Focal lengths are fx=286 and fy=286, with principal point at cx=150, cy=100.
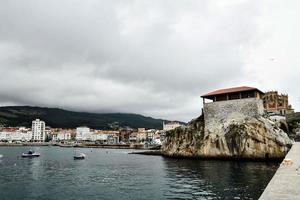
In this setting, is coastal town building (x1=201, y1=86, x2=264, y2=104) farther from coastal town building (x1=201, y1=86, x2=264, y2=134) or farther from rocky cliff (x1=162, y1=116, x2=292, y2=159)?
rocky cliff (x1=162, y1=116, x2=292, y2=159)

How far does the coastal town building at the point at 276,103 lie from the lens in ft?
353

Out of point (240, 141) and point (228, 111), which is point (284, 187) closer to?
point (240, 141)

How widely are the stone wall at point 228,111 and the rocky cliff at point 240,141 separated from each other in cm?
85

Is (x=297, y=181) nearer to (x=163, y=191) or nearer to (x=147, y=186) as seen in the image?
(x=163, y=191)

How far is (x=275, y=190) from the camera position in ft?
46.1

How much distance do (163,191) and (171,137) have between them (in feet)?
164

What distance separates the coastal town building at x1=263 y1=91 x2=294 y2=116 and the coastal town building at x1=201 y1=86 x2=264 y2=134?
1933 inches

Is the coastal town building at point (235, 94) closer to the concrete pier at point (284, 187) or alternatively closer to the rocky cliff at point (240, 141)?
the rocky cliff at point (240, 141)

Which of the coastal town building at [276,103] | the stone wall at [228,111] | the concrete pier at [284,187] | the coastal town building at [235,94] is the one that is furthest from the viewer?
the coastal town building at [276,103]

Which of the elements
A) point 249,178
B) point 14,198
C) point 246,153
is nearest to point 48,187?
point 14,198

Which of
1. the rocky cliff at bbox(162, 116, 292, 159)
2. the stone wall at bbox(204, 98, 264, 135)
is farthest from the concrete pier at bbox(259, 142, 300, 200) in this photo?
the stone wall at bbox(204, 98, 264, 135)

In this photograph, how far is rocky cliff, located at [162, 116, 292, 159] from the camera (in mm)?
55250

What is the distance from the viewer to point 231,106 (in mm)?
63281

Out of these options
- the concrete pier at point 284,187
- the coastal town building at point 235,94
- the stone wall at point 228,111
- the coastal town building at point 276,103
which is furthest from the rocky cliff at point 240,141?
the coastal town building at point 276,103
